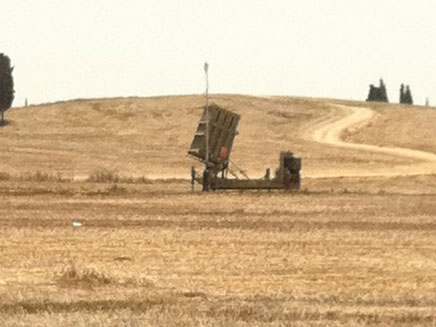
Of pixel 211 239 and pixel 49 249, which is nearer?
pixel 49 249

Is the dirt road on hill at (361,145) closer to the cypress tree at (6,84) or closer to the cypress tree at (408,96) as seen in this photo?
the cypress tree at (6,84)

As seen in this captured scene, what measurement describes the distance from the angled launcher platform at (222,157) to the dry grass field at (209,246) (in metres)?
0.65

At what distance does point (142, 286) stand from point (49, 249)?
224 inches

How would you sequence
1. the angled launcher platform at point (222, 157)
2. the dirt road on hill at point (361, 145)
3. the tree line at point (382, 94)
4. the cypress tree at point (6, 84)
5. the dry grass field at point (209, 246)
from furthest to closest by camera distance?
the tree line at point (382, 94) < the cypress tree at point (6, 84) < the dirt road on hill at point (361, 145) < the angled launcher platform at point (222, 157) < the dry grass field at point (209, 246)

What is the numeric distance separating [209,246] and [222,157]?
64.7 feet

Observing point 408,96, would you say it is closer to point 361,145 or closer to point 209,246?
point 361,145

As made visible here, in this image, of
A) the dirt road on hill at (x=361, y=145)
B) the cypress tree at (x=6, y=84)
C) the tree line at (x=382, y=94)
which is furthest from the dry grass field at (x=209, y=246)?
the tree line at (x=382, y=94)

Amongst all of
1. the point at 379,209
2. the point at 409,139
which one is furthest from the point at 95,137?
the point at 379,209

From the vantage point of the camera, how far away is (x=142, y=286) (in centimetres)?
1753

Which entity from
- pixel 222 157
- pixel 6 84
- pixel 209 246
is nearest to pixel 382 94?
pixel 6 84

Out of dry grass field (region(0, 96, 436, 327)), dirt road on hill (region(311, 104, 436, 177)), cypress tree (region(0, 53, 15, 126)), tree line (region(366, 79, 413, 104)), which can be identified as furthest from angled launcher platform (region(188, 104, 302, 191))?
tree line (region(366, 79, 413, 104))

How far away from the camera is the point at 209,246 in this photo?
77.2 feet

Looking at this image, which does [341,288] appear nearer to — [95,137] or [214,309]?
[214,309]

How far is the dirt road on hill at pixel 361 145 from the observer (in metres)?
61.5
